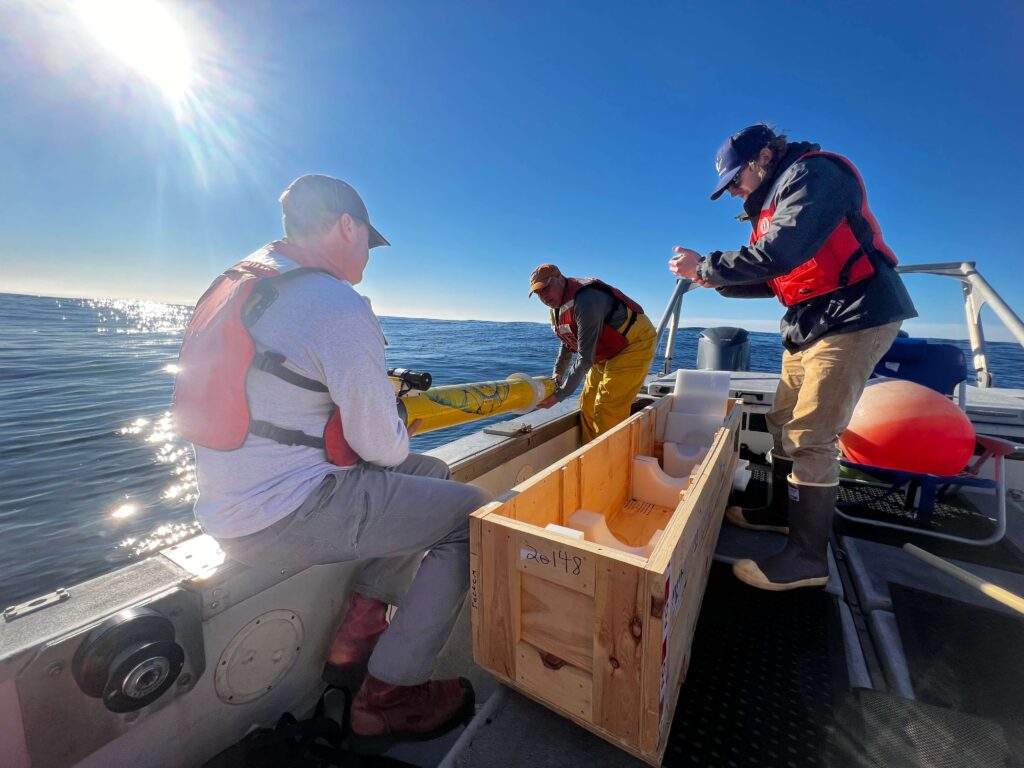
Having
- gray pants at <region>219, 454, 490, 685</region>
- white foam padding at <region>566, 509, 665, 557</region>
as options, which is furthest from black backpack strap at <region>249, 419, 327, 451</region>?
white foam padding at <region>566, 509, 665, 557</region>

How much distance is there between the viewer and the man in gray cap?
129 cm

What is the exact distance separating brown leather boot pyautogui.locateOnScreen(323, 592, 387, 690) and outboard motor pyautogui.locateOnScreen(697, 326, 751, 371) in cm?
616

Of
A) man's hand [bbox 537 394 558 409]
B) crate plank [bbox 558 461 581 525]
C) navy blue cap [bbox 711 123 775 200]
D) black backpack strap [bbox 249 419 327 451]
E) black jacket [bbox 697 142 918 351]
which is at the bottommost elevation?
crate plank [bbox 558 461 581 525]

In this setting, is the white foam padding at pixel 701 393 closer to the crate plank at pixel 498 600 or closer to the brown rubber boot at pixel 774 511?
the brown rubber boot at pixel 774 511

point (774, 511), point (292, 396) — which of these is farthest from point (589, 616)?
point (774, 511)

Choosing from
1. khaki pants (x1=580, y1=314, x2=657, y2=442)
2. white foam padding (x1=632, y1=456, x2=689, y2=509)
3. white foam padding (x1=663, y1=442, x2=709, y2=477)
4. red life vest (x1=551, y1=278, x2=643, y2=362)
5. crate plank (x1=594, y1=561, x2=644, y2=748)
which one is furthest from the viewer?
khaki pants (x1=580, y1=314, x2=657, y2=442)

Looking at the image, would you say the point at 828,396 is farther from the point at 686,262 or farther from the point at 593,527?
the point at 593,527

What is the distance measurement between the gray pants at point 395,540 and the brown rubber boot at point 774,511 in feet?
7.50

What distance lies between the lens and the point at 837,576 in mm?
2551

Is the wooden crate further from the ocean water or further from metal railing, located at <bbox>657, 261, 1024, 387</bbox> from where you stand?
the ocean water

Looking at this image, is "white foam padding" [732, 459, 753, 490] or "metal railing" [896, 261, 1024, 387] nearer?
"white foam padding" [732, 459, 753, 490]

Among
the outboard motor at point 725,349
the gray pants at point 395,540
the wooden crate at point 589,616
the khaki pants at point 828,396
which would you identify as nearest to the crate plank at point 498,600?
the wooden crate at point 589,616

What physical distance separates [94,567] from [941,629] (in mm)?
6787

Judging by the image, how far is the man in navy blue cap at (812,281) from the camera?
79.1 inches
